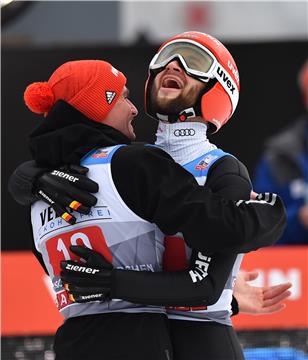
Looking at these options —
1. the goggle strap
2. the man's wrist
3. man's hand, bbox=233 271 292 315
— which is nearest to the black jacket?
the goggle strap

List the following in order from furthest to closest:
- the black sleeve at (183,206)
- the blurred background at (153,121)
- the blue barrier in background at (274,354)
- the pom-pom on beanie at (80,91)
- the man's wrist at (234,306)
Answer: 1. the blurred background at (153,121)
2. the blue barrier in background at (274,354)
3. the man's wrist at (234,306)
4. the pom-pom on beanie at (80,91)
5. the black sleeve at (183,206)

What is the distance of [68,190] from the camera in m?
2.97

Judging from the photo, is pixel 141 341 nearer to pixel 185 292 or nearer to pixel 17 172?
pixel 185 292

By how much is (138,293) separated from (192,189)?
37 centimetres

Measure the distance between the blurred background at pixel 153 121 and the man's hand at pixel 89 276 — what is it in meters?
2.37

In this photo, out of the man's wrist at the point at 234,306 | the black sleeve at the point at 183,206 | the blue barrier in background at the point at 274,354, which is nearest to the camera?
the black sleeve at the point at 183,206

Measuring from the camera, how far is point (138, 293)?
2.89 metres

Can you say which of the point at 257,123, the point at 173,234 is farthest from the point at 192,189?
the point at 257,123

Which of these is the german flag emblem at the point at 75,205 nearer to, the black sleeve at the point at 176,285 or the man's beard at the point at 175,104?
the black sleeve at the point at 176,285

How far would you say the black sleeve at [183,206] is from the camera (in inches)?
112

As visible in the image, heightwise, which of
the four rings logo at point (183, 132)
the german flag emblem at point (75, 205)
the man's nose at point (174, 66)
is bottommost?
the german flag emblem at point (75, 205)

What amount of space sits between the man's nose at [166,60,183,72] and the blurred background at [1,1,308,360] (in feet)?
7.83

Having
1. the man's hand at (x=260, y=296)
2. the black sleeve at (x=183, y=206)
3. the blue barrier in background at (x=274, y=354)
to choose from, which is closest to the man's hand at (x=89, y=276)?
the black sleeve at (x=183, y=206)

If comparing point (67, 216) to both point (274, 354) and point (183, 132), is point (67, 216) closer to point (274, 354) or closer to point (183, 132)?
point (183, 132)
